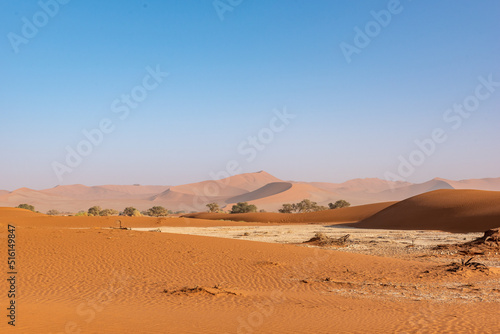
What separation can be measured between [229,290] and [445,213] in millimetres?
39649

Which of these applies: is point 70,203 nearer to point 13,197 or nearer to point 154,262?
point 13,197

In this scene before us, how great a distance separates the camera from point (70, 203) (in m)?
165

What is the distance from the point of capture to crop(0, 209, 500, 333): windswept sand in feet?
29.6

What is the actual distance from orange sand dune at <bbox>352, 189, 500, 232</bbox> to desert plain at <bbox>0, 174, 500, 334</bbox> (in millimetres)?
15268

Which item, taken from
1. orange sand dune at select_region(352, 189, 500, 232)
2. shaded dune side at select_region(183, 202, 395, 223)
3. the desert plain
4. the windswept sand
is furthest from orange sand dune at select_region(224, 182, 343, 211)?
the windswept sand

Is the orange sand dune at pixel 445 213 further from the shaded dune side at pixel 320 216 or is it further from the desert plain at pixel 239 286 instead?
the desert plain at pixel 239 286

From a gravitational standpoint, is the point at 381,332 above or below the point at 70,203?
below

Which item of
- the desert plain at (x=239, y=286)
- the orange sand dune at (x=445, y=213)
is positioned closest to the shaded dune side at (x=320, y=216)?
the orange sand dune at (x=445, y=213)

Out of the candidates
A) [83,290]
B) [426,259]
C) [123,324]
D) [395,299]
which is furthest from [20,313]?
[426,259]

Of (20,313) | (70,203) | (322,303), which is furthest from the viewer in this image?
(70,203)

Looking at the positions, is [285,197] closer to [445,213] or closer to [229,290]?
[445,213]

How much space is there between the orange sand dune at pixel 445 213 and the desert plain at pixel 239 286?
601 inches

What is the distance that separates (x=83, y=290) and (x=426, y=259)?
16.4 metres

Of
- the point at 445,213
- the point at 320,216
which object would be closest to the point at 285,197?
the point at 320,216
